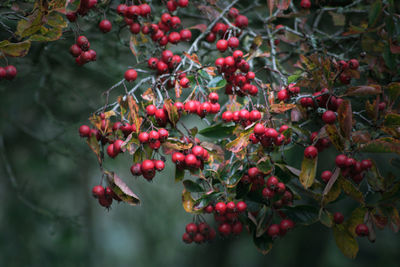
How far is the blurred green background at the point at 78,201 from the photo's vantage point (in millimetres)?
2053

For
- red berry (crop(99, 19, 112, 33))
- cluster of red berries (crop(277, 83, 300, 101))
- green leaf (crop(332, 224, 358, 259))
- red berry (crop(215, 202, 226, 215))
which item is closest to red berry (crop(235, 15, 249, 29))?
cluster of red berries (crop(277, 83, 300, 101))

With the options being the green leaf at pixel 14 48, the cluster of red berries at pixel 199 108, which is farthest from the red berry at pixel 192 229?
the green leaf at pixel 14 48

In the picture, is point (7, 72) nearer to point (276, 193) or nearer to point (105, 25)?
point (105, 25)

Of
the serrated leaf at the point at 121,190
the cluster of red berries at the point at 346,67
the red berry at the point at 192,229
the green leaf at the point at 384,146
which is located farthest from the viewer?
the red berry at the point at 192,229

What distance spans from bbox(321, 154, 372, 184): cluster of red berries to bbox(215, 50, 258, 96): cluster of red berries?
0.37 meters

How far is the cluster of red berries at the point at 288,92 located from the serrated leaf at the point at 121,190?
1.77 ft

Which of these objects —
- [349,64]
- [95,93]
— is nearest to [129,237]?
[95,93]

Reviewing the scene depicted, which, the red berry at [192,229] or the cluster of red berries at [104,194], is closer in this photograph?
the cluster of red berries at [104,194]

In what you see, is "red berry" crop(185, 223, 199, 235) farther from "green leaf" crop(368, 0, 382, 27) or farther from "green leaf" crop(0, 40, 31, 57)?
"green leaf" crop(368, 0, 382, 27)

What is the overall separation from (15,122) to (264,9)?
1460mm

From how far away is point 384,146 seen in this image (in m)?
1.01

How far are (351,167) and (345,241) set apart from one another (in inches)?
11.1

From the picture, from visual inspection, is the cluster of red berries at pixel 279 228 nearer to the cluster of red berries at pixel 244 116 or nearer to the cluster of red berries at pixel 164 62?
the cluster of red berries at pixel 244 116

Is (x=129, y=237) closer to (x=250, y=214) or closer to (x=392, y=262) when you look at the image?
(x=392, y=262)
